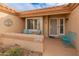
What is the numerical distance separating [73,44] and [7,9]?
131 centimetres

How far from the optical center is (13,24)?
2.68 meters

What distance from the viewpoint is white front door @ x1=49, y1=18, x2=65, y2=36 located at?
2645mm

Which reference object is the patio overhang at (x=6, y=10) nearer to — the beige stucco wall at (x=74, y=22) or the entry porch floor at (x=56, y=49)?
the entry porch floor at (x=56, y=49)

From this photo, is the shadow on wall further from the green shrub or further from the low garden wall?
the green shrub

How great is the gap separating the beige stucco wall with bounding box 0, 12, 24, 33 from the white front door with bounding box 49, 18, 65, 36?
528mm

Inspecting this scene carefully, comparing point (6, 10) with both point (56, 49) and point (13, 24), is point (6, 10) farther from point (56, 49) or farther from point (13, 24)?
point (56, 49)

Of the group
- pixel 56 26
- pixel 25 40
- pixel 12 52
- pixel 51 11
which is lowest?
pixel 12 52

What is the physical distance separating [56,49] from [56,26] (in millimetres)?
413

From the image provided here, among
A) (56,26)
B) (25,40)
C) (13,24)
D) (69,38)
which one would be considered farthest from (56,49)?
(13,24)

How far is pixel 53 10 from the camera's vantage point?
263cm

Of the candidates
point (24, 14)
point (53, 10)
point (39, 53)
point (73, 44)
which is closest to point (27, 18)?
point (24, 14)

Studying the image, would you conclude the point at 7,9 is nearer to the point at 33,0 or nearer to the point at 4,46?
the point at 33,0

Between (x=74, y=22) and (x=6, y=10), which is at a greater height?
(x=6, y=10)

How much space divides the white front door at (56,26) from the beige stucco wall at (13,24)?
1.73 feet
